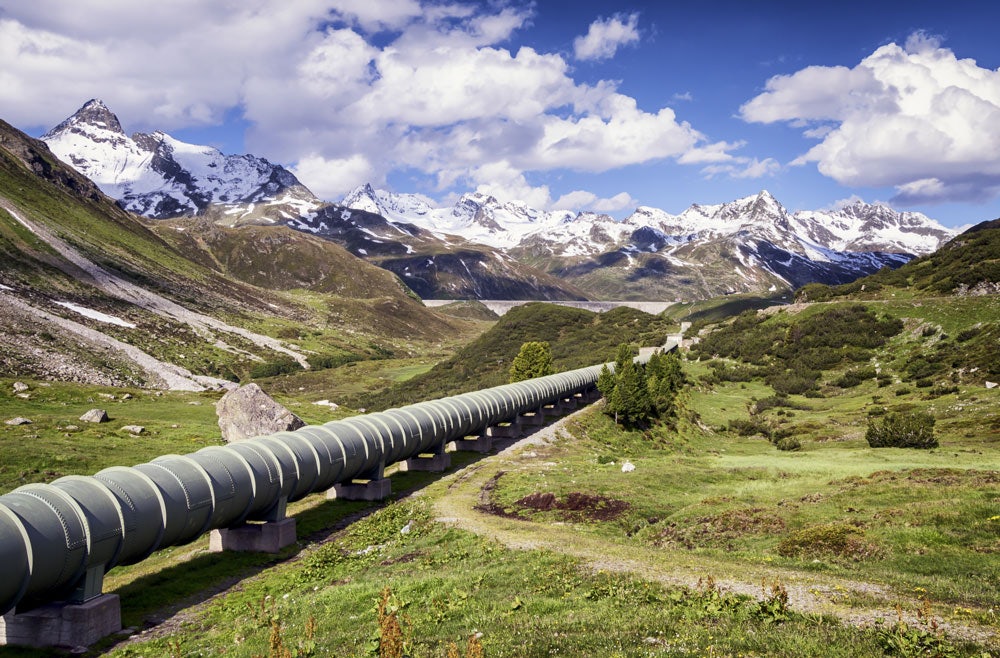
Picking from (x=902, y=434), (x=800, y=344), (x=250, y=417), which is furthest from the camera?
(x=800, y=344)

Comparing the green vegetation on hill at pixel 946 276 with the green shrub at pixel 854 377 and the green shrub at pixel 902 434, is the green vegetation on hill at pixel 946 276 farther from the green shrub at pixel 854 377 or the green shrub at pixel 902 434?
the green shrub at pixel 902 434

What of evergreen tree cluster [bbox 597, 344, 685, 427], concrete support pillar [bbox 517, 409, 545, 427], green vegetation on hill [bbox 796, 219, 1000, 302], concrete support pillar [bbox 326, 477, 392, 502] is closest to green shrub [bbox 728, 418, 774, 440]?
evergreen tree cluster [bbox 597, 344, 685, 427]

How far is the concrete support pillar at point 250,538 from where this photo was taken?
2995 cm

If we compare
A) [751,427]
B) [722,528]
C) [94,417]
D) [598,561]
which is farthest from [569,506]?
[751,427]

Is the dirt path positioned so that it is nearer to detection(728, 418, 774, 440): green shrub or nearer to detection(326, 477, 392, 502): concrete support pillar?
detection(326, 477, 392, 502): concrete support pillar

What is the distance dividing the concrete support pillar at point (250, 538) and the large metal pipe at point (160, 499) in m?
0.61

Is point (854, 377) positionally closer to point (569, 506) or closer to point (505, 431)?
point (505, 431)

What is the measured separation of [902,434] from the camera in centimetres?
5803

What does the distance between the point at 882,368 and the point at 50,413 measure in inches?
4626

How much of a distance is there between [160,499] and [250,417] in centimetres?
3029

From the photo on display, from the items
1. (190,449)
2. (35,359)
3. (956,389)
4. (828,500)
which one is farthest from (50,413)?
(956,389)

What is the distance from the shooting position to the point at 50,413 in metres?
55.7

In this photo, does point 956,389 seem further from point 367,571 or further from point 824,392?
point 367,571

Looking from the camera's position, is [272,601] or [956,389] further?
[956,389]
